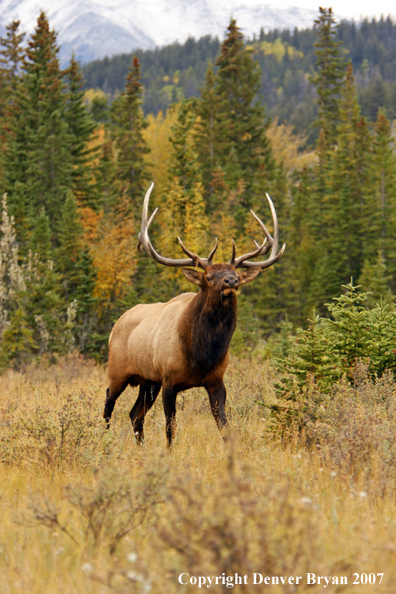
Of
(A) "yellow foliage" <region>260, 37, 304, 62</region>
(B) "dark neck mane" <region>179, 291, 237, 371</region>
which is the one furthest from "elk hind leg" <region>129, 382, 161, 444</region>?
(A) "yellow foliage" <region>260, 37, 304, 62</region>

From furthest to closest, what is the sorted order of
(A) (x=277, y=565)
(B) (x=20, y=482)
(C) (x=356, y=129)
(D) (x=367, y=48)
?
(D) (x=367, y=48) < (C) (x=356, y=129) < (B) (x=20, y=482) < (A) (x=277, y=565)

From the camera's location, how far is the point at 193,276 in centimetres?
620

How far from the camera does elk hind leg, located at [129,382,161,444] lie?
691 centimetres

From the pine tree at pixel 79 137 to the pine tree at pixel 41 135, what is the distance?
0.70 m

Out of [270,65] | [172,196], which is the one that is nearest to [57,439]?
[172,196]

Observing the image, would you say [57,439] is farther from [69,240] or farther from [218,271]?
[69,240]

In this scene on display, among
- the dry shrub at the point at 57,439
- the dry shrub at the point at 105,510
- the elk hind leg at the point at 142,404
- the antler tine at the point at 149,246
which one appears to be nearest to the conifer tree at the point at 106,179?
the antler tine at the point at 149,246

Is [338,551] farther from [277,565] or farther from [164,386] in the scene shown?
[164,386]

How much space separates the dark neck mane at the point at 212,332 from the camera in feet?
18.8

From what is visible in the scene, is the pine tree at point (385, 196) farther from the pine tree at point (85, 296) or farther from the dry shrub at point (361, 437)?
the dry shrub at point (361, 437)

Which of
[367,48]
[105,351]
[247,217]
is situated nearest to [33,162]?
[247,217]

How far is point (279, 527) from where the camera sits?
316cm

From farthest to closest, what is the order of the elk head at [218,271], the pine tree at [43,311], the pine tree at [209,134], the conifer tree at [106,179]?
1. the pine tree at [209,134]
2. the conifer tree at [106,179]
3. the pine tree at [43,311]
4. the elk head at [218,271]

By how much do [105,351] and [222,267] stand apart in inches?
750
